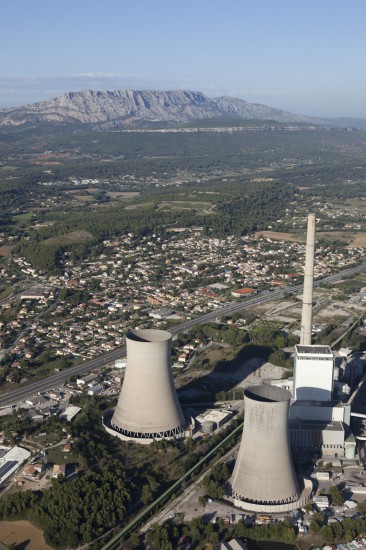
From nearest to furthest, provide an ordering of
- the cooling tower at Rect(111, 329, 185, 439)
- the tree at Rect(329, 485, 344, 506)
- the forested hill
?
the tree at Rect(329, 485, 344, 506)
the cooling tower at Rect(111, 329, 185, 439)
the forested hill

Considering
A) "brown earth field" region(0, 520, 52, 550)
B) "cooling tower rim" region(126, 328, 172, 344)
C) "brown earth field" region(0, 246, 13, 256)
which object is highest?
"cooling tower rim" region(126, 328, 172, 344)

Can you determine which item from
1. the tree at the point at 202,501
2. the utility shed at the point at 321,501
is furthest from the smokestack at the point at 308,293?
the tree at the point at 202,501

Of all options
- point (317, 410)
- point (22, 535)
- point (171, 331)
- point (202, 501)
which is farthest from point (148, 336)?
point (171, 331)

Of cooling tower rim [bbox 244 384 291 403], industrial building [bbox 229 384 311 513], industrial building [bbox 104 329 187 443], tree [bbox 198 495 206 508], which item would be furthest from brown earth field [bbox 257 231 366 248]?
tree [bbox 198 495 206 508]

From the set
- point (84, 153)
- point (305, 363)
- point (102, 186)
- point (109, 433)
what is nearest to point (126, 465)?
point (109, 433)

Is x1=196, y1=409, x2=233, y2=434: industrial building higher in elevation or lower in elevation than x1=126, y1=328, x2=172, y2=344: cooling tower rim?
lower

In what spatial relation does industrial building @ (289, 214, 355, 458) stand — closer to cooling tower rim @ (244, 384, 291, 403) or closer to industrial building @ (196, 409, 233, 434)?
industrial building @ (196, 409, 233, 434)

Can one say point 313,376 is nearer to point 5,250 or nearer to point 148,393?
point 148,393

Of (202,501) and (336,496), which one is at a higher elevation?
(336,496)
